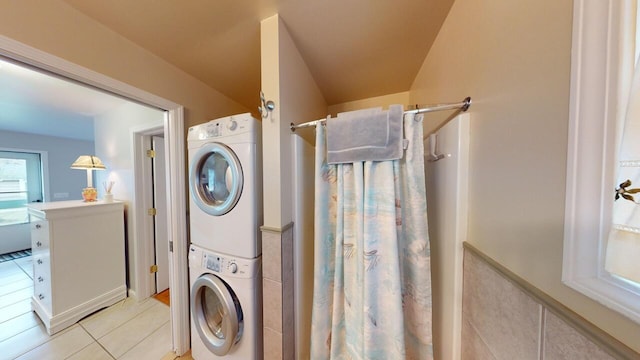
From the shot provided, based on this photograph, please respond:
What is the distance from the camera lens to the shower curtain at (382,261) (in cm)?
78

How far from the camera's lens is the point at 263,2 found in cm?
91

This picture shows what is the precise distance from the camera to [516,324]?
0.49 metres

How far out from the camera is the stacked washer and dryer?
105 centimetres

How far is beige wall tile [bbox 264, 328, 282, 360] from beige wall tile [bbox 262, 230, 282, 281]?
297 mm

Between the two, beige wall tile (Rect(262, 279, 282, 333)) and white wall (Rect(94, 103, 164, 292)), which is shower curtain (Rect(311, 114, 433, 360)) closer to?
beige wall tile (Rect(262, 279, 282, 333))

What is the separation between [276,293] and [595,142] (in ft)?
3.88

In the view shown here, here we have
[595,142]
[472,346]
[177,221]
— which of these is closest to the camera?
[595,142]

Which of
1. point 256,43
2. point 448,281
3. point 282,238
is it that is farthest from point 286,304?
point 256,43

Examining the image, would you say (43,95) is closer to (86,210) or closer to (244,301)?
(86,210)

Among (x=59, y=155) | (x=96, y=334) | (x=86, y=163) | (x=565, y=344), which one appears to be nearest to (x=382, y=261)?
(x=565, y=344)

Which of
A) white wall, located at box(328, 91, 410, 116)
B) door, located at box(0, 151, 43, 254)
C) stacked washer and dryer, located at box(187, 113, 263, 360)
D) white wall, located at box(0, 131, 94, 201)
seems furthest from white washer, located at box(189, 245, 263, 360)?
white wall, located at box(0, 131, 94, 201)

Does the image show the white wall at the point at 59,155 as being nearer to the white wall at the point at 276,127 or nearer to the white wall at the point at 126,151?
the white wall at the point at 126,151

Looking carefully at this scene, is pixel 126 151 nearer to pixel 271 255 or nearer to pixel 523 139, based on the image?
pixel 271 255

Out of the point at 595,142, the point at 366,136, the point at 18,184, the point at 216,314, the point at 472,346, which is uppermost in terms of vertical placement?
the point at 366,136
